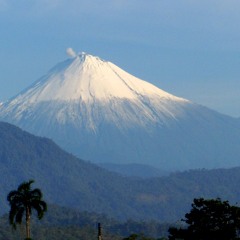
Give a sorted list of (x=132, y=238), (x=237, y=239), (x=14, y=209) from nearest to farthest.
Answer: (x=237, y=239) → (x=14, y=209) → (x=132, y=238)

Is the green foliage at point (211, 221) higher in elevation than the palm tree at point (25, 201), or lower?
lower

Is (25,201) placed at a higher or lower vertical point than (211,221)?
higher

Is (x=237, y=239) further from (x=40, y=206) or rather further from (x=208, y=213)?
(x=40, y=206)

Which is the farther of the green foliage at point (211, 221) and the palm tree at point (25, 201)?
the palm tree at point (25, 201)

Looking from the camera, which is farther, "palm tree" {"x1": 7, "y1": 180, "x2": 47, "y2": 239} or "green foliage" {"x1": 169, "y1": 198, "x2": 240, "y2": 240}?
"palm tree" {"x1": 7, "y1": 180, "x2": 47, "y2": 239}

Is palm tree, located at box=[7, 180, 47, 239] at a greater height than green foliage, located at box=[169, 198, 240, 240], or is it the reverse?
palm tree, located at box=[7, 180, 47, 239]

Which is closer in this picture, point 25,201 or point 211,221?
point 211,221

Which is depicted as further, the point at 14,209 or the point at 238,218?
the point at 14,209

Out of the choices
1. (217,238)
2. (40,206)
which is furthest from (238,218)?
(40,206)
